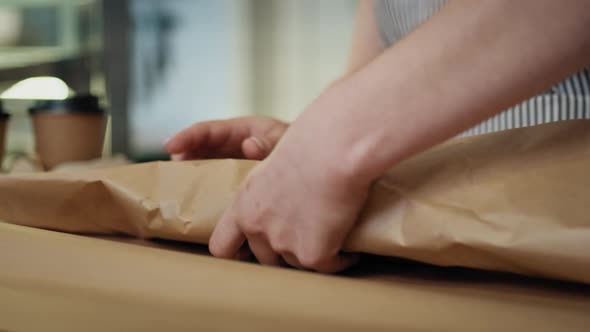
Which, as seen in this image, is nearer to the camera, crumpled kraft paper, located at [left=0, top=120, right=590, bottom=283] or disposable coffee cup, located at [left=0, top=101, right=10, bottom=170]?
crumpled kraft paper, located at [left=0, top=120, right=590, bottom=283]

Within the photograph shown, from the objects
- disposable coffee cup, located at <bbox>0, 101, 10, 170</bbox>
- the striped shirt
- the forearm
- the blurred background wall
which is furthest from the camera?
the blurred background wall

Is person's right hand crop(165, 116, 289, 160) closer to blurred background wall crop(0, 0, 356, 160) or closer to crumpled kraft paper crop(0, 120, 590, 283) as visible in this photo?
crumpled kraft paper crop(0, 120, 590, 283)

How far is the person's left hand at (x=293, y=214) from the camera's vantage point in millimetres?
294

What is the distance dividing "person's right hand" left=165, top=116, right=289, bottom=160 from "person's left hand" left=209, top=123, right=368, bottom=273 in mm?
205

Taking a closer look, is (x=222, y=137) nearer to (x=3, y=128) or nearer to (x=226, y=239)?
(x=226, y=239)

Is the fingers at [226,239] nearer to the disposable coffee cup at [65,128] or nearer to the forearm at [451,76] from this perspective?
the forearm at [451,76]

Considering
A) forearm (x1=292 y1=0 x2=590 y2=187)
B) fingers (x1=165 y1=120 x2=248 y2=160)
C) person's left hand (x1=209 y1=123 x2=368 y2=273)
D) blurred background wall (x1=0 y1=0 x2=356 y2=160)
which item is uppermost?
forearm (x1=292 y1=0 x2=590 y2=187)

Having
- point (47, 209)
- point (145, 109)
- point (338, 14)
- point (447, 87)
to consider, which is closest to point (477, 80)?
point (447, 87)

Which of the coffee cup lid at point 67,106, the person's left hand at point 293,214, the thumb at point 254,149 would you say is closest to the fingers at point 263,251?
the person's left hand at point 293,214

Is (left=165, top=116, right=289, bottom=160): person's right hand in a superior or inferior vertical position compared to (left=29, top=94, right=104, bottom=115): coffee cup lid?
superior

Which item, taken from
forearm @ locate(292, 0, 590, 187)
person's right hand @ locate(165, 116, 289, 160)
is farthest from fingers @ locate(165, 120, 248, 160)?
forearm @ locate(292, 0, 590, 187)

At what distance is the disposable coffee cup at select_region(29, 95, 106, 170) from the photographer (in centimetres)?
97

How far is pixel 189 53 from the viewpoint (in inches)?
85.1

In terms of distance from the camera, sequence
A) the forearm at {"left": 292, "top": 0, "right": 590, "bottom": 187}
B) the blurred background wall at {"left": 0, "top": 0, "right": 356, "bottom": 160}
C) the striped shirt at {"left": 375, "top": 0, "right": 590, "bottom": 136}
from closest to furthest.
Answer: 1. the forearm at {"left": 292, "top": 0, "right": 590, "bottom": 187}
2. the striped shirt at {"left": 375, "top": 0, "right": 590, "bottom": 136}
3. the blurred background wall at {"left": 0, "top": 0, "right": 356, "bottom": 160}
